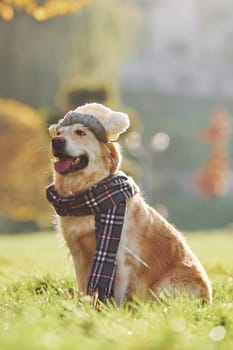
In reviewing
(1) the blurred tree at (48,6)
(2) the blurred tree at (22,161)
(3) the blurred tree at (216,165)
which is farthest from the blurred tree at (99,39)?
(1) the blurred tree at (48,6)

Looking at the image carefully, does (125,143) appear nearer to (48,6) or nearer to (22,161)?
(22,161)

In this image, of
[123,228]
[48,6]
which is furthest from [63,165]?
[48,6]

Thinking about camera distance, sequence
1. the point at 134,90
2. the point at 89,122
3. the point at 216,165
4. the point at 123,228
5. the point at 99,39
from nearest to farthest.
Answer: the point at 89,122 → the point at 123,228 → the point at 99,39 → the point at 216,165 → the point at 134,90

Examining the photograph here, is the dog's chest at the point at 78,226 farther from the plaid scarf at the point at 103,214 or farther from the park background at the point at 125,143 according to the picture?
the park background at the point at 125,143

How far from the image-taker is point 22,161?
78.3ft

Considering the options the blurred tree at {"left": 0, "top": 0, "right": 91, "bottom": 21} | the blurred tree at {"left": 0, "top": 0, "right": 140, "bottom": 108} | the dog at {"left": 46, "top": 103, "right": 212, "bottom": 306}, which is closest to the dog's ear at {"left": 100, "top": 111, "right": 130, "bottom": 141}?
the dog at {"left": 46, "top": 103, "right": 212, "bottom": 306}

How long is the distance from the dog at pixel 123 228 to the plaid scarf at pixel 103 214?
0.04 metres

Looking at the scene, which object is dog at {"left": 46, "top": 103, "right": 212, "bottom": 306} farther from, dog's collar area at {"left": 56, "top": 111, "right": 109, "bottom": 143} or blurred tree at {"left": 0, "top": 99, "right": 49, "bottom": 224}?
blurred tree at {"left": 0, "top": 99, "right": 49, "bottom": 224}

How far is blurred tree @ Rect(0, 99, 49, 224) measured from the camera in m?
23.7

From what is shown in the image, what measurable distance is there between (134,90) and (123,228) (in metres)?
36.9

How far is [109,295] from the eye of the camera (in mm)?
4844

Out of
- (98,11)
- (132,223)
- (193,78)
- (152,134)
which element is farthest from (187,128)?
(132,223)

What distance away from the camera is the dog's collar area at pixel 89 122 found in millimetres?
4758

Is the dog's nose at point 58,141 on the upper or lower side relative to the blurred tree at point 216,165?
upper
